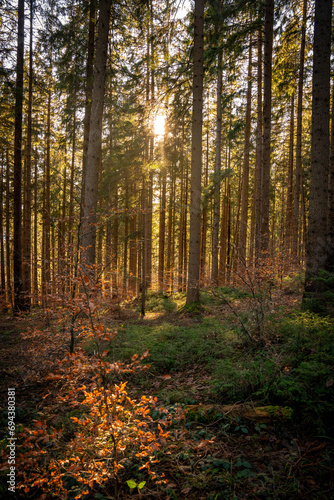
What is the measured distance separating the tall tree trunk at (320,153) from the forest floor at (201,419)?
1229mm

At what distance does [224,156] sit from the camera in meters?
23.1

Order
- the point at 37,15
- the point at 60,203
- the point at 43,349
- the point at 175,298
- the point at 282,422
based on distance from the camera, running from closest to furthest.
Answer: the point at 282,422, the point at 43,349, the point at 37,15, the point at 175,298, the point at 60,203

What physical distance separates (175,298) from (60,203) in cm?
1085

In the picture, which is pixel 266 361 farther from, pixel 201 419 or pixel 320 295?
pixel 320 295

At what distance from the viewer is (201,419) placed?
307 cm

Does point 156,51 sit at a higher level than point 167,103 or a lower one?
higher

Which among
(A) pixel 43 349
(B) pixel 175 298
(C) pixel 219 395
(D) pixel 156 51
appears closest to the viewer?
(C) pixel 219 395

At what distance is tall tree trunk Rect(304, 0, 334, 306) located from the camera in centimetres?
530

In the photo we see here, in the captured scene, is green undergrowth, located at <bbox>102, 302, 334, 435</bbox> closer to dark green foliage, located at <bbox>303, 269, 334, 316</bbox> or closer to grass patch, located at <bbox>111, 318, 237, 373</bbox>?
grass patch, located at <bbox>111, 318, 237, 373</bbox>

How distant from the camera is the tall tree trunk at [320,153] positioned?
5301 mm

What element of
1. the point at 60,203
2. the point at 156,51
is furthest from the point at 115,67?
the point at 60,203

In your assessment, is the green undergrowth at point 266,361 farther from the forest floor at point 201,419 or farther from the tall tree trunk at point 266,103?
the tall tree trunk at point 266,103

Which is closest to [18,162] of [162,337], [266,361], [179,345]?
[162,337]

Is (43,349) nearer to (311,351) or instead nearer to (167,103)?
(311,351)
